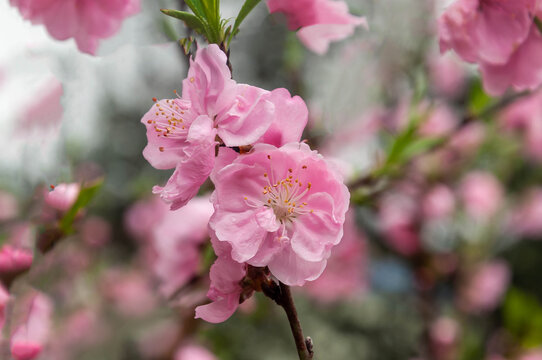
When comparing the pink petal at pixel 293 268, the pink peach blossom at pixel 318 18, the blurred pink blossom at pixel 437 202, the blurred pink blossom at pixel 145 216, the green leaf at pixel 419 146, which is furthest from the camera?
the blurred pink blossom at pixel 145 216

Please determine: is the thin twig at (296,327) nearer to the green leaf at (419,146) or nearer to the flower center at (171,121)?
the flower center at (171,121)

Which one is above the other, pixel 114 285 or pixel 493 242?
pixel 493 242

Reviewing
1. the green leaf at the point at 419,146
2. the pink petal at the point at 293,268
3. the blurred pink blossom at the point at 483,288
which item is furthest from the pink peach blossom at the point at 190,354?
the blurred pink blossom at the point at 483,288

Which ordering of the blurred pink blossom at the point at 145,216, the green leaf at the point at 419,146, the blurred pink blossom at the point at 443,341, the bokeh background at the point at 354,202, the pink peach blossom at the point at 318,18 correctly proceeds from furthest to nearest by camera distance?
the blurred pink blossom at the point at 145,216, the blurred pink blossom at the point at 443,341, the green leaf at the point at 419,146, the bokeh background at the point at 354,202, the pink peach blossom at the point at 318,18

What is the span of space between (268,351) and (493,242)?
59 centimetres

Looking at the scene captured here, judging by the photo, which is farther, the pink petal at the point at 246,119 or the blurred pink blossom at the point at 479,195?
the blurred pink blossom at the point at 479,195

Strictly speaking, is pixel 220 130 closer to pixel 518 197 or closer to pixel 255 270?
pixel 255 270

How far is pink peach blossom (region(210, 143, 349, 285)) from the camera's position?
0.25 metres

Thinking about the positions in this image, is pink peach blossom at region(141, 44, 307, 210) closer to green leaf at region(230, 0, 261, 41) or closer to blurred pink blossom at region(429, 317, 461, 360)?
green leaf at region(230, 0, 261, 41)

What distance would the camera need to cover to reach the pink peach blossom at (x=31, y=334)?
365 mm

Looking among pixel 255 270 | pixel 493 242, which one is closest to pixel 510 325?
pixel 493 242

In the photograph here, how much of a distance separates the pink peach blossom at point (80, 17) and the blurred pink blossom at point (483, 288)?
969mm

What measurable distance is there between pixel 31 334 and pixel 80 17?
0.27 metres

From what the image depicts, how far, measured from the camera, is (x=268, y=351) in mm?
1055
